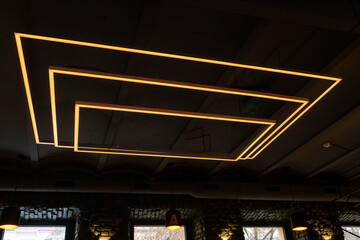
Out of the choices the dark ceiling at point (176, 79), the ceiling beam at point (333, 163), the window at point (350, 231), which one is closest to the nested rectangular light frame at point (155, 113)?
the dark ceiling at point (176, 79)

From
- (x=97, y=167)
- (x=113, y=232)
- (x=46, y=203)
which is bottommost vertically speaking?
(x=113, y=232)

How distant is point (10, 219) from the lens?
493cm

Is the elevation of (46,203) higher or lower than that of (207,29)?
lower

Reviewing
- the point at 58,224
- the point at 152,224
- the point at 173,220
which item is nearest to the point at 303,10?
the point at 173,220

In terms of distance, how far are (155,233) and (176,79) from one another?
4160 mm

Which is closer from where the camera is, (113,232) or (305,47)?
(305,47)

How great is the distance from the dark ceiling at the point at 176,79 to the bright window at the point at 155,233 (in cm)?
Result: 112

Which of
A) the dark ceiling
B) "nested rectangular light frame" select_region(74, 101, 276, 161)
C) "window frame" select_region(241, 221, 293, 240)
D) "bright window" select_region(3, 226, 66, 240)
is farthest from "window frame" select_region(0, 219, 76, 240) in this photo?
"window frame" select_region(241, 221, 293, 240)

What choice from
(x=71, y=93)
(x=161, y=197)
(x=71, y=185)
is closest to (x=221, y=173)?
(x=161, y=197)

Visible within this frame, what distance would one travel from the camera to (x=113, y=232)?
6086 mm

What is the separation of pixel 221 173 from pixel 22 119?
4092 millimetres

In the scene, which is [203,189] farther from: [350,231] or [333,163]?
[350,231]

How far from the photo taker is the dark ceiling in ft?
9.56

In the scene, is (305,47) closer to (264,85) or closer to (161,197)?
(264,85)
